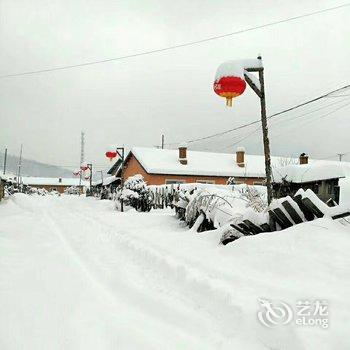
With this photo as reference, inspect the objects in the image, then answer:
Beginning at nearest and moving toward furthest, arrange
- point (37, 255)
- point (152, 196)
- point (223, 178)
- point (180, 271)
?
1. point (180, 271)
2. point (37, 255)
3. point (152, 196)
4. point (223, 178)

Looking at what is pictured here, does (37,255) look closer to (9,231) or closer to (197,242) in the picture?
(197,242)

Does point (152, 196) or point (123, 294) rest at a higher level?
point (152, 196)

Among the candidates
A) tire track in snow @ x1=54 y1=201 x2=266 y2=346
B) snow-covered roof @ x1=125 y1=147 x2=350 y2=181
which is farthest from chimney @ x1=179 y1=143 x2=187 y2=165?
tire track in snow @ x1=54 y1=201 x2=266 y2=346

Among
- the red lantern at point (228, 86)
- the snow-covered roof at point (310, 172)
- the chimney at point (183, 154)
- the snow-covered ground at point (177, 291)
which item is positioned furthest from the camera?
the chimney at point (183, 154)

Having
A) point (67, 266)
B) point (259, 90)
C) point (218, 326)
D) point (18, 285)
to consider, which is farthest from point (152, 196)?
point (218, 326)

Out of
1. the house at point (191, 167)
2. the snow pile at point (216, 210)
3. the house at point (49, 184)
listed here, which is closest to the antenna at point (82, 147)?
the house at point (49, 184)

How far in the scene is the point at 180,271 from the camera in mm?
4176

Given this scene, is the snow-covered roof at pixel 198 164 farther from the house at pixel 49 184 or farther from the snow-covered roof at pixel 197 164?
the house at pixel 49 184

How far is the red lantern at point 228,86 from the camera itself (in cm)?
562

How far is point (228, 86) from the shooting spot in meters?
5.63

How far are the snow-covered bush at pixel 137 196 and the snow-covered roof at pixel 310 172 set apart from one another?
23.9 feet

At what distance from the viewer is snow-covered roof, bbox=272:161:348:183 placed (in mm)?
7720

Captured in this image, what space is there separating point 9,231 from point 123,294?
5.53 m

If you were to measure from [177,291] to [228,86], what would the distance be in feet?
10.9
